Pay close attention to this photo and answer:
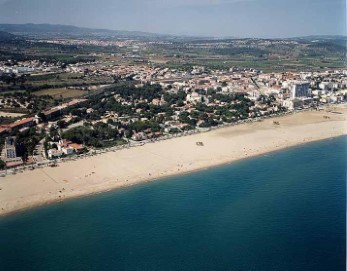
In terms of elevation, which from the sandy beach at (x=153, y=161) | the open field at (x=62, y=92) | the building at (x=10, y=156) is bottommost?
the sandy beach at (x=153, y=161)

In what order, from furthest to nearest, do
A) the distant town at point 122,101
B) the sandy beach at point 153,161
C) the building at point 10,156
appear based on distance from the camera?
the distant town at point 122,101
the building at point 10,156
the sandy beach at point 153,161

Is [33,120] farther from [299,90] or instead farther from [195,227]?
[299,90]

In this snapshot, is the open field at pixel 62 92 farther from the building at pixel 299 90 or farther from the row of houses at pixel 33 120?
the building at pixel 299 90

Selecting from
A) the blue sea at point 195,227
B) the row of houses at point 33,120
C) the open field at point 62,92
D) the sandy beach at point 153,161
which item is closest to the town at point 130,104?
the row of houses at point 33,120

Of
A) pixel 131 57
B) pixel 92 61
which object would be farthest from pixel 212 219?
pixel 131 57

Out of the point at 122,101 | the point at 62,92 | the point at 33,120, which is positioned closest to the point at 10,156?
the point at 33,120

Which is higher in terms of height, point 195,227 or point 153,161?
point 153,161
